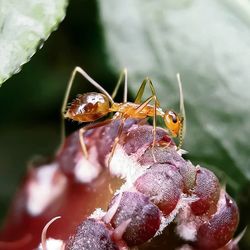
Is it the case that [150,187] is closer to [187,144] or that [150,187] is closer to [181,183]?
[181,183]

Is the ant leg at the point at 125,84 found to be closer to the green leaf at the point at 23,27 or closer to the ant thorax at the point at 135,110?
the ant thorax at the point at 135,110

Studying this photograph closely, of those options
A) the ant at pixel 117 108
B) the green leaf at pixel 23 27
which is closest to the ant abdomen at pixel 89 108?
the ant at pixel 117 108

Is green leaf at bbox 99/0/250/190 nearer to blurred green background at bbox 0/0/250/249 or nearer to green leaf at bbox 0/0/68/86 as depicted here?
blurred green background at bbox 0/0/250/249

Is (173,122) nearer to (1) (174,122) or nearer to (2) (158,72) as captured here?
(1) (174,122)

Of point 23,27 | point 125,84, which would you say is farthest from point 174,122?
point 23,27

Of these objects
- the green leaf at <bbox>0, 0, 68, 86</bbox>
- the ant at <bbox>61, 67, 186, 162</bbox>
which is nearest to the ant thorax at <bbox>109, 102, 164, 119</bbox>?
the ant at <bbox>61, 67, 186, 162</bbox>

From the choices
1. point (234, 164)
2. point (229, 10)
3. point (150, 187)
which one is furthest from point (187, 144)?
point (150, 187)
